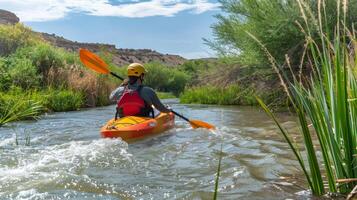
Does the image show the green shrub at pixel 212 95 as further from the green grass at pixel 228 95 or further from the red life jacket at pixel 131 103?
the red life jacket at pixel 131 103

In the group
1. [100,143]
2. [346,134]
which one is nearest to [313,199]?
[346,134]

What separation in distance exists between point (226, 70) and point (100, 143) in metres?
7.56

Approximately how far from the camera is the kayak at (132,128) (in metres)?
6.83

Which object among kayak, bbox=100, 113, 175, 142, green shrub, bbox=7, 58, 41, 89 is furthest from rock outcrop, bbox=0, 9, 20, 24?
kayak, bbox=100, 113, 175, 142

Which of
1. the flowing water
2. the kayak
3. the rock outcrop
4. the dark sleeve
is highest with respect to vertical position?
the rock outcrop

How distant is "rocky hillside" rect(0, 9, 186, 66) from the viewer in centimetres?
5654

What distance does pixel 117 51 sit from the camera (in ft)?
203

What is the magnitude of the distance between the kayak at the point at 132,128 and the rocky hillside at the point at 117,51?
45.8 metres

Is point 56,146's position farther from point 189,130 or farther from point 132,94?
point 189,130

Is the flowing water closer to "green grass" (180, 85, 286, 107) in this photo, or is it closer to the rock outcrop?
"green grass" (180, 85, 286, 107)

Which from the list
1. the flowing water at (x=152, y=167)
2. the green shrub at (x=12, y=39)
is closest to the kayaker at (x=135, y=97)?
the flowing water at (x=152, y=167)

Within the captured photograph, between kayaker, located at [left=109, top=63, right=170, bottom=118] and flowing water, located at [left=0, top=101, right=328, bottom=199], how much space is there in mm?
574

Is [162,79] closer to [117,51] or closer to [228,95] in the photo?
[228,95]

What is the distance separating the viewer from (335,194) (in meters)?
2.80
